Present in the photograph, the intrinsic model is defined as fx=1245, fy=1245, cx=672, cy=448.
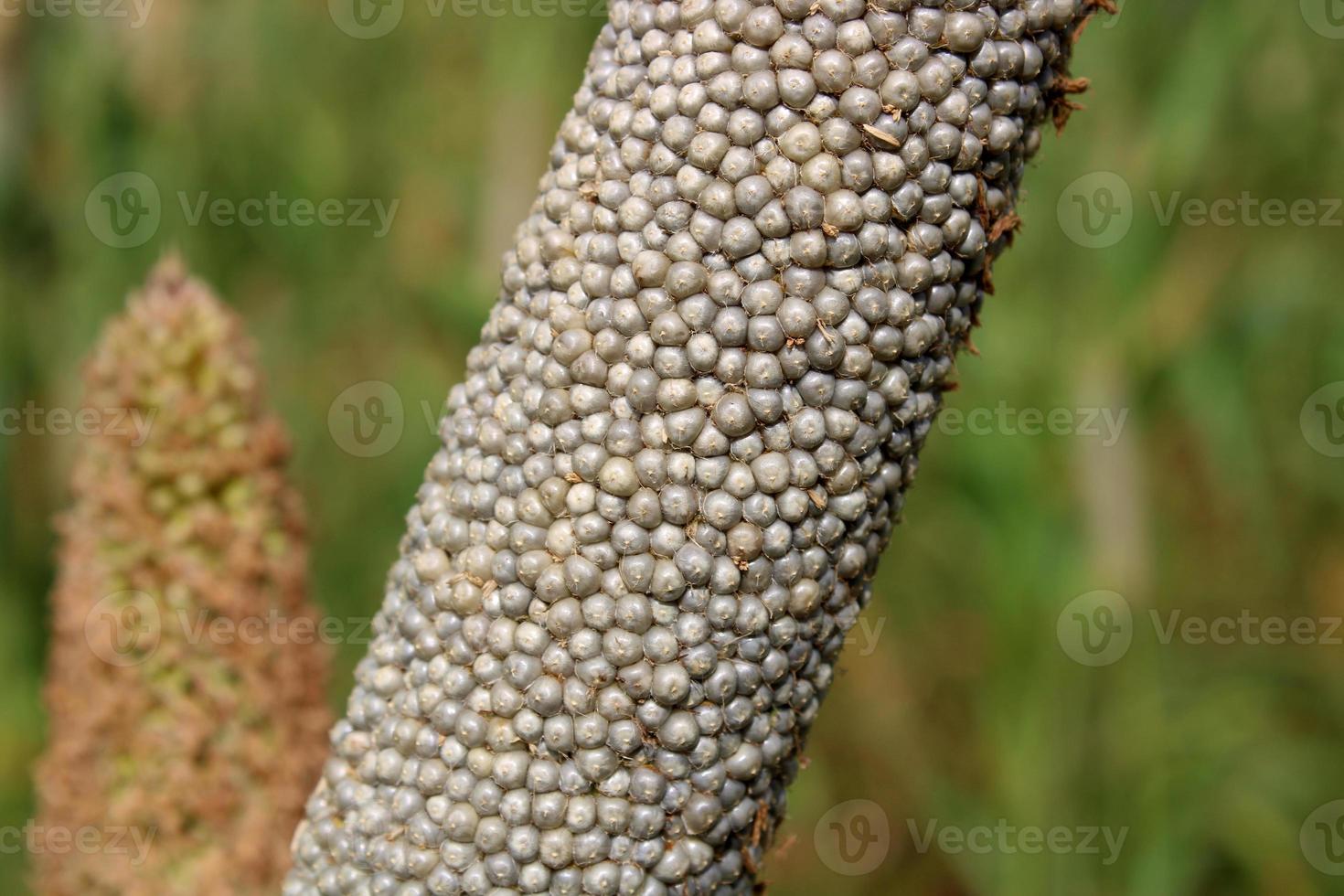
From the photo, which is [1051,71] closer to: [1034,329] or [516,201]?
[1034,329]
